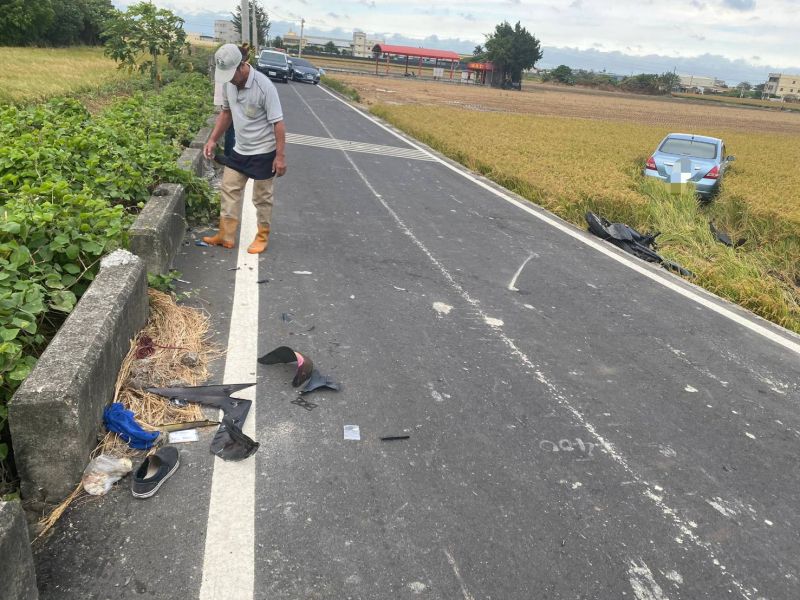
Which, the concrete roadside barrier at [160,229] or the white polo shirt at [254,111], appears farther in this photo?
the white polo shirt at [254,111]

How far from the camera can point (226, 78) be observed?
5613 mm

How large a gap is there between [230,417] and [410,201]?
21.1 feet

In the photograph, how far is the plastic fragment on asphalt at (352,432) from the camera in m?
3.30

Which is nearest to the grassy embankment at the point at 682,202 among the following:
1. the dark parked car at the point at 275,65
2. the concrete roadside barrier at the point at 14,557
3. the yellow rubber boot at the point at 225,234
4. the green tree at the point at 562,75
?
the yellow rubber boot at the point at 225,234

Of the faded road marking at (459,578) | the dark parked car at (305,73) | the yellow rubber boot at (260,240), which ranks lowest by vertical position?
the faded road marking at (459,578)

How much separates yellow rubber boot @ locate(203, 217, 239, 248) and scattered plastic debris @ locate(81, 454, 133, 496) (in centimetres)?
354

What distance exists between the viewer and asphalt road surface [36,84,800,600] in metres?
2.48

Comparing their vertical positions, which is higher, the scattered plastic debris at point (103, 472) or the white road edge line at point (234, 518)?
the scattered plastic debris at point (103, 472)

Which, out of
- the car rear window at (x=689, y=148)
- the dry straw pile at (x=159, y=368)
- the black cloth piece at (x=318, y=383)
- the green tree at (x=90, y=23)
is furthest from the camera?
the green tree at (x=90, y=23)

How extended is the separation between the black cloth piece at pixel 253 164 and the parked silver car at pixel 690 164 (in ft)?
28.2

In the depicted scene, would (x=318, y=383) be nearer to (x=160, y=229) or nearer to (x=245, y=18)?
(x=160, y=229)

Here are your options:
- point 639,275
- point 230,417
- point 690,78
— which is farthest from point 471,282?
point 690,78

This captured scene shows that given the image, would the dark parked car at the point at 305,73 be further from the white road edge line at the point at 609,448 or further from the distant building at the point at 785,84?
the distant building at the point at 785,84

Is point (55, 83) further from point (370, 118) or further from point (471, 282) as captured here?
point (471, 282)
